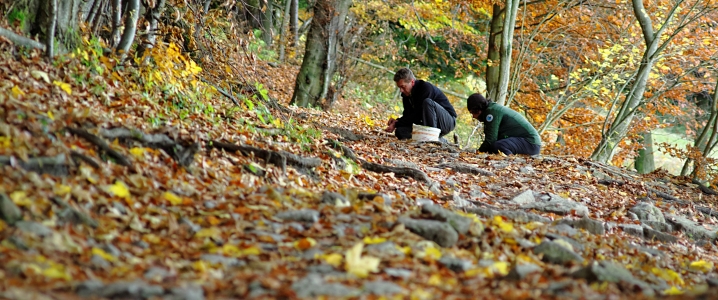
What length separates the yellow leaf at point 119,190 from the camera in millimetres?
3596

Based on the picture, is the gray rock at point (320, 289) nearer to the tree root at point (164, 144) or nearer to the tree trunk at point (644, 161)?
the tree root at point (164, 144)

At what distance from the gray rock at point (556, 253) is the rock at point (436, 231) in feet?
1.72

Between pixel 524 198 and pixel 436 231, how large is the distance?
2.65m

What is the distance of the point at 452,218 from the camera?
3920 millimetres

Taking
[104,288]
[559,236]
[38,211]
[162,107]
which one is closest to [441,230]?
[559,236]

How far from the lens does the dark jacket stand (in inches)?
374

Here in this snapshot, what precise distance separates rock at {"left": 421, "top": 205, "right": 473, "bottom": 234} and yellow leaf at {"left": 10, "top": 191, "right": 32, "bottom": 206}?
7.47ft

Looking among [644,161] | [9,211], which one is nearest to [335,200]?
[9,211]

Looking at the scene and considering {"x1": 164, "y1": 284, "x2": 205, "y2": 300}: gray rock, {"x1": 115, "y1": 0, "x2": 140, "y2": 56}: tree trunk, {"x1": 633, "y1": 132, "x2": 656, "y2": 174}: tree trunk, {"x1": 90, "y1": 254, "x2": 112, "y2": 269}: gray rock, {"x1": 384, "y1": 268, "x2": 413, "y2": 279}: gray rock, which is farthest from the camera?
{"x1": 633, "y1": 132, "x2": 656, "y2": 174}: tree trunk

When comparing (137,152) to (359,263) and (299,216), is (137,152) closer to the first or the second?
(299,216)

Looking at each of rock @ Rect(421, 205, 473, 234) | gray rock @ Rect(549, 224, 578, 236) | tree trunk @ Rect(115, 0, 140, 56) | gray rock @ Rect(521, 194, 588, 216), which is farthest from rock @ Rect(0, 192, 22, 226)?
gray rock @ Rect(521, 194, 588, 216)

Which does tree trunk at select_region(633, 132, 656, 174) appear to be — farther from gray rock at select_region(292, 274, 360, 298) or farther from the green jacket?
gray rock at select_region(292, 274, 360, 298)

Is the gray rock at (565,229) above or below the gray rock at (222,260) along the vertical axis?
above

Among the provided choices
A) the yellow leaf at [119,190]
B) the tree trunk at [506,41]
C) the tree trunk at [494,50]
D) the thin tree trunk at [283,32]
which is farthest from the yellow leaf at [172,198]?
the thin tree trunk at [283,32]
